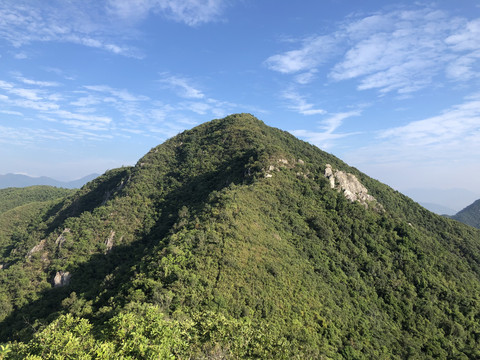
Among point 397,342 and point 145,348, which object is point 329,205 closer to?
point 397,342

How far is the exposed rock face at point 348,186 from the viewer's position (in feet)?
309

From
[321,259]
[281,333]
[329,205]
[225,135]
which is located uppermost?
[225,135]

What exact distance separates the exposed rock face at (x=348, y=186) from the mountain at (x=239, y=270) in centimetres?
56

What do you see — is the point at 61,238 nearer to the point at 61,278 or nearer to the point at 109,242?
the point at 109,242

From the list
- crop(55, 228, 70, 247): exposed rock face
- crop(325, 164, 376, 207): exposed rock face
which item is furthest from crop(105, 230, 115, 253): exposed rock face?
crop(325, 164, 376, 207): exposed rock face

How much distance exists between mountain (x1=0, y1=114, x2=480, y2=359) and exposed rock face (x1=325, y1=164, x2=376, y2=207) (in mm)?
563

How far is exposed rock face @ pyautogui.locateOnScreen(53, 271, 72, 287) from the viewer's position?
68438mm

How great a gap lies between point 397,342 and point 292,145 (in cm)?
9762

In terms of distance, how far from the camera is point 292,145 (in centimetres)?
13425

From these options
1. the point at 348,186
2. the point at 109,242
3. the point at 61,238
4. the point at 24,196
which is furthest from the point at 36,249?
the point at 24,196

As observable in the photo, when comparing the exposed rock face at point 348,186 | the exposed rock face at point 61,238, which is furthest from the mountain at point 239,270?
the exposed rock face at point 348,186

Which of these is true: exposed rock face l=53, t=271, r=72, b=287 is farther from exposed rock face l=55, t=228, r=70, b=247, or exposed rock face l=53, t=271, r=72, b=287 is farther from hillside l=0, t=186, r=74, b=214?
hillside l=0, t=186, r=74, b=214

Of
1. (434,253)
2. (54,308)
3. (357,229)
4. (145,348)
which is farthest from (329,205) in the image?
(54,308)

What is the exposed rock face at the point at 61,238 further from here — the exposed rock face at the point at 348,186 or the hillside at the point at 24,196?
the hillside at the point at 24,196
